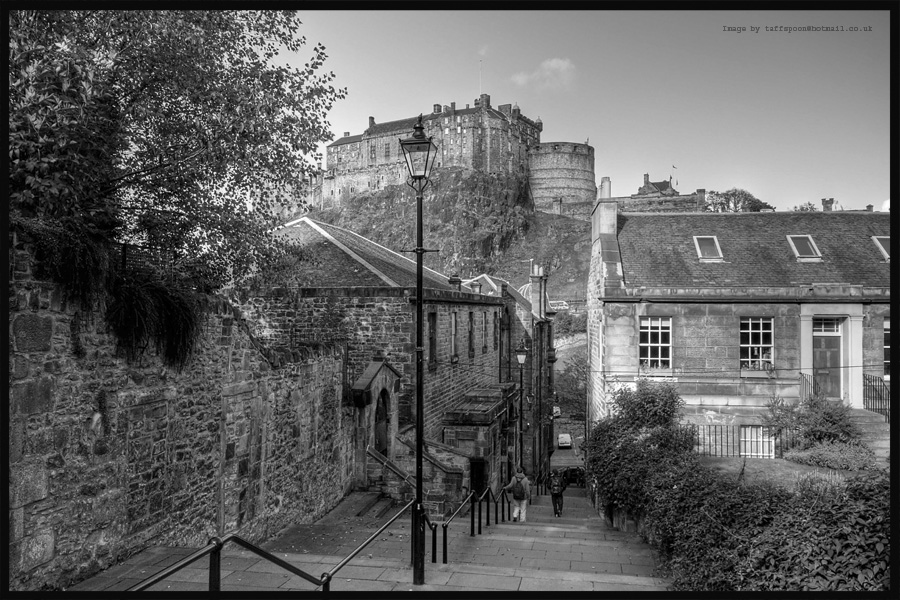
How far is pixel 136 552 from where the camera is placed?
7.30 meters

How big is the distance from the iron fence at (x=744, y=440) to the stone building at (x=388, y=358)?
5275mm

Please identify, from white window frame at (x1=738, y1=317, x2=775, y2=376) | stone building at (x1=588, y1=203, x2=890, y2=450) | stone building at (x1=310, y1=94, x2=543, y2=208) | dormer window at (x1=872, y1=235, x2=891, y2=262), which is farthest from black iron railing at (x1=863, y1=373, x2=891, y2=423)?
stone building at (x1=310, y1=94, x2=543, y2=208)

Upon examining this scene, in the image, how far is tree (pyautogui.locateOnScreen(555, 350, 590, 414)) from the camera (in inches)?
1832

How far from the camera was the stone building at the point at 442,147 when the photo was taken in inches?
3802

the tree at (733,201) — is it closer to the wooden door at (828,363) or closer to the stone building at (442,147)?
the stone building at (442,147)

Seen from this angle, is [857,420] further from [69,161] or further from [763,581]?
[69,161]

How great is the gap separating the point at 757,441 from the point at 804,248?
20.0 feet

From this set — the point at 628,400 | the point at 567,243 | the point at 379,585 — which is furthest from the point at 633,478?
the point at 567,243

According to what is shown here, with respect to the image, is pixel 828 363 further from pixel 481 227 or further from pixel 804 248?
pixel 481 227

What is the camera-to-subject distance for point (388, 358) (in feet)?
53.0

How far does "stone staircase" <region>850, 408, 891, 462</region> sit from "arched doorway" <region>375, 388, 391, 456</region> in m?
10.8

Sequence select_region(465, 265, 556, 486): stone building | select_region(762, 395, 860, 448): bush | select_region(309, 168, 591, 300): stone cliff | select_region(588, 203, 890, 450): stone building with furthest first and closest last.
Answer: select_region(309, 168, 591, 300): stone cliff
select_region(465, 265, 556, 486): stone building
select_region(588, 203, 890, 450): stone building
select_region(762, 395, 860, 448): bush

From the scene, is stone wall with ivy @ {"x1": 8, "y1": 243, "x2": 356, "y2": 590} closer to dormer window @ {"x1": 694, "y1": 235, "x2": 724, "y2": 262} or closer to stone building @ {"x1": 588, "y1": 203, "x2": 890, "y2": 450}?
stone building @ {"x1": 588, "y1": 203, "x2": 890, "y2": 450}

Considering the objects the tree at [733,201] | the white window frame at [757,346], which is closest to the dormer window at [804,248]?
the white window frame at [757,346]
